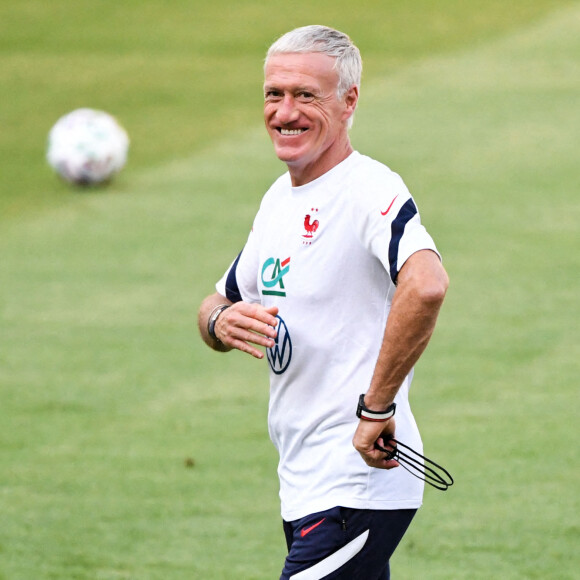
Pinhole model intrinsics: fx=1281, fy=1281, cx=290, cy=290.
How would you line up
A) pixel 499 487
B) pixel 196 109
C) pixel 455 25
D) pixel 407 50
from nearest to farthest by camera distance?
pixel 499 487
pixel 196 109
pixel 407 50
pixel 455 25

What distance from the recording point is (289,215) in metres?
4.60

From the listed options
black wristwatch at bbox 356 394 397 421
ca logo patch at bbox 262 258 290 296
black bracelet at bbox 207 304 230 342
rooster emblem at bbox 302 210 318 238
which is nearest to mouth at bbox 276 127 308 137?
rooster emblem at bbox 302 210 318 238

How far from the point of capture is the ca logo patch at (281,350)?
4.57 meters

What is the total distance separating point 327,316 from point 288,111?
73cm

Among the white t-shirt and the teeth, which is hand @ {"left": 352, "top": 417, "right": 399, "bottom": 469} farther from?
the teeth

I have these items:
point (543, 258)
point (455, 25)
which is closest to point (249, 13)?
point (455, 25)

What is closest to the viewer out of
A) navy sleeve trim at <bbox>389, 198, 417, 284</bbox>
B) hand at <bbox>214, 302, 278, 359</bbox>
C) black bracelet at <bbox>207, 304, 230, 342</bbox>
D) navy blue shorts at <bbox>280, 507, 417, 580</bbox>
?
navy sleeve trim at <bbox>389, 198, 417, 284</bbox>

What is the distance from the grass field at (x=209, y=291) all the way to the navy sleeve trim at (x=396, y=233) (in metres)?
2.92

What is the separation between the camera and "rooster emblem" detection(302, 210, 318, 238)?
448 centimetres

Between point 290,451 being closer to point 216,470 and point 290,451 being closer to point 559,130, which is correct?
point 216,470

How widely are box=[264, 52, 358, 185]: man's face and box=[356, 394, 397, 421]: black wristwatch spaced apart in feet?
2.90

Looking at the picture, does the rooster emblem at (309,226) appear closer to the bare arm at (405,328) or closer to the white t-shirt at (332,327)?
the white t-shirt at (332,327)

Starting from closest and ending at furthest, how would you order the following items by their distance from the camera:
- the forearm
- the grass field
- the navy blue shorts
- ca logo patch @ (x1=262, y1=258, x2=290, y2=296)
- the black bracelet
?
the forearm < the navy blue shorts < ca logo patch @ (x1=262, y1=258, x2=290, y2=296) < the black bracelet < the grass field

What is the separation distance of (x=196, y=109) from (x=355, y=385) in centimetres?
1590
